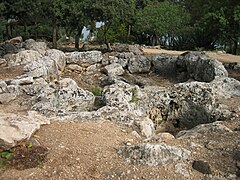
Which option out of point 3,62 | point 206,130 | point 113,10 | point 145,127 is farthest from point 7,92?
point 113,10

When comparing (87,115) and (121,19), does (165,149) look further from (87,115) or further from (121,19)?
(121,19)

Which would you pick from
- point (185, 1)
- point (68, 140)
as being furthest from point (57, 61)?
point (185, 1)

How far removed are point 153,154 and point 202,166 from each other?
2.98 feet

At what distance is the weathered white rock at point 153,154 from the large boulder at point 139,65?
39.8 ft

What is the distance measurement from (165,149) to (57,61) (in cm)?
1161

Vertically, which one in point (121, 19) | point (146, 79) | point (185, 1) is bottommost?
point (146, 79)

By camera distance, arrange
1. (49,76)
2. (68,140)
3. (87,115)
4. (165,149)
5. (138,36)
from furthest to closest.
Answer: (138,36) < (49,76) < (87,115) < (68,140) < (165,149)

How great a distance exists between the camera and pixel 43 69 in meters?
13.8

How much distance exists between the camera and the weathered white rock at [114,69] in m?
17.5

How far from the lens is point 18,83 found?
1198 cm

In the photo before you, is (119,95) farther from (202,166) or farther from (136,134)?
(202,166)

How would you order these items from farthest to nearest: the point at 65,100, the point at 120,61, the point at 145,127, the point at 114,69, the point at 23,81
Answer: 1. the point at 120,61
2. the point at 114,69
3. the point at 23,81
4. the point at 65,100
5. the point at 145,127

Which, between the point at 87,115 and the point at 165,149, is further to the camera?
the point at 87,115

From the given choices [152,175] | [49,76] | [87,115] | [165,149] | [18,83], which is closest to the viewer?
[152,175]
